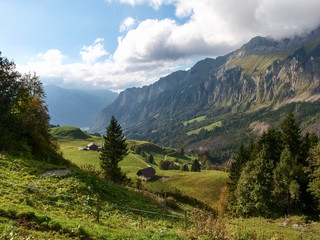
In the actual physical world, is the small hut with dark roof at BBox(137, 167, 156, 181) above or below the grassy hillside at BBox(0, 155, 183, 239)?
below

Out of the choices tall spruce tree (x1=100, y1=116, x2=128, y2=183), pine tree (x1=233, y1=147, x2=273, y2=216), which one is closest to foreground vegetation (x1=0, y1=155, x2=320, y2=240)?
pine tree (x1=233, y1=147, x2=273, y2=216)

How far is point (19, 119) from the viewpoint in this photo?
119 ft

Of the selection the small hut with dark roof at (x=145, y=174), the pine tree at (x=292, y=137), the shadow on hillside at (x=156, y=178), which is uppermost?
the pine tree at (x=292, y=137)

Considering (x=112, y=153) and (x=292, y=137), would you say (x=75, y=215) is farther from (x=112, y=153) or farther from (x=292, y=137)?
(x=292, y=137)

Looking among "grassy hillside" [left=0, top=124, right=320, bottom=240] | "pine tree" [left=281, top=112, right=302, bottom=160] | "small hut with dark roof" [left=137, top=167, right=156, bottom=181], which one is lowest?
"small hut with dark roof" [left=137, top=167, right=156, bottom=181]

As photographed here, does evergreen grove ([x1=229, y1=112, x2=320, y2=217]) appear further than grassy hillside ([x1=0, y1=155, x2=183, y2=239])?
Yes

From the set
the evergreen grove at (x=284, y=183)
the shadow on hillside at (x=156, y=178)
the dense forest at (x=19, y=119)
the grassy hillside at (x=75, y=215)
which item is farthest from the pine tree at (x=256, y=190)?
the shadow on hillside at (x=156, y=178)

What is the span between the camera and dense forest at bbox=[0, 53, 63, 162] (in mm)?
31734

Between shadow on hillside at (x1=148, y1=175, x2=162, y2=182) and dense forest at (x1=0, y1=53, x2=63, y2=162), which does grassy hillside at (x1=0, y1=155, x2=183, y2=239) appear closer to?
dense forest at (x1=0, y1=53, x2=63, y2=162)

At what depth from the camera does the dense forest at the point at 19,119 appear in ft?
A: 104

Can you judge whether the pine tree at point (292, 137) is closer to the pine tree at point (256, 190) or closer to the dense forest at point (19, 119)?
the pine tree at point (256, 190)

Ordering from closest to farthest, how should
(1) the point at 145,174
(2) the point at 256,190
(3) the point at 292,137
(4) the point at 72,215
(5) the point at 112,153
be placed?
1. (4) the point at 72,215
2. (2) the point at 256,190
3. (3) the point at 292,137
4. (5) the point at 112,153
5. (1) the point at 145,174

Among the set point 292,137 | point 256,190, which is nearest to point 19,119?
point 256,190

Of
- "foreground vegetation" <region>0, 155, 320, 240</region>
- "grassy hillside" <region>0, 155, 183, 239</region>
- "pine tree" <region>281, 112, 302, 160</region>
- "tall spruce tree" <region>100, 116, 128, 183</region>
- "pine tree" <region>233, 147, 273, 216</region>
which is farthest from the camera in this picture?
"tall spruce tree" <region>100, 116, 128, 183</region>
